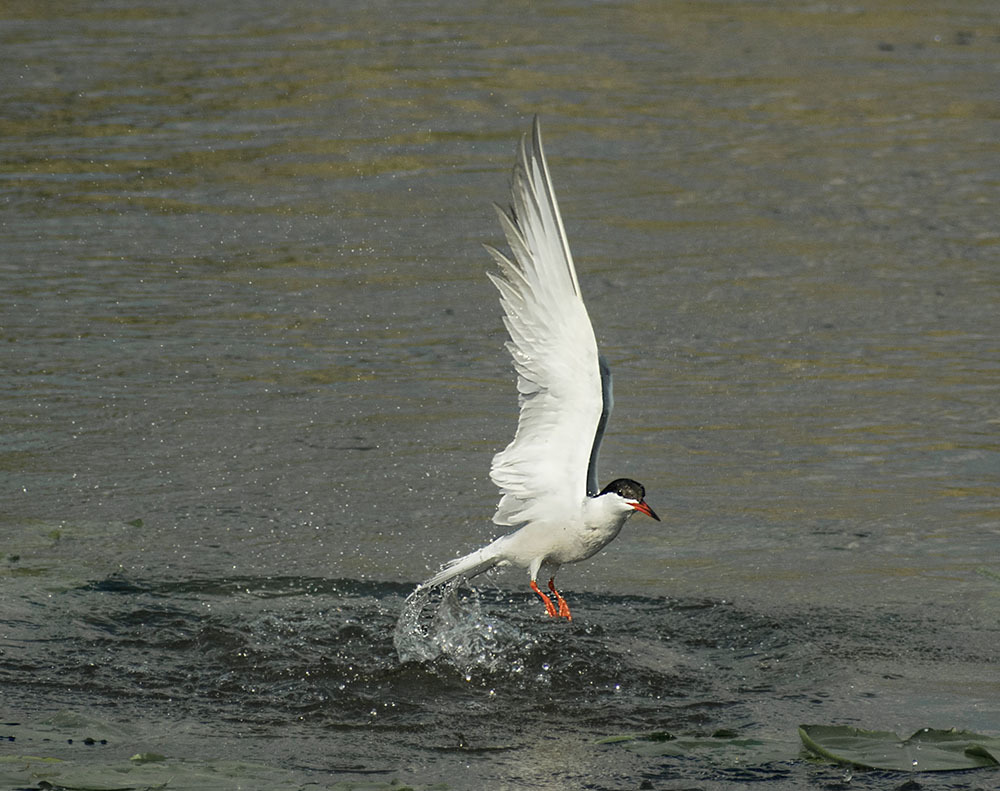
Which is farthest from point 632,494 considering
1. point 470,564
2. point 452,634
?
point 452,634

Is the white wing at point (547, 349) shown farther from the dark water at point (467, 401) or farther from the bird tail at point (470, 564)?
the dark water at point (467, 401)

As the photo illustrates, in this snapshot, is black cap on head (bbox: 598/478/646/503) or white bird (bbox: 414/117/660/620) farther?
black cap on head (bbox: 598/478/646/503)

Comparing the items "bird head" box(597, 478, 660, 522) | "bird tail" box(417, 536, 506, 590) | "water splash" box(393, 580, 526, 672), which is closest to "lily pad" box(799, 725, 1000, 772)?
"bird head" box(597, 478, 660, 522)

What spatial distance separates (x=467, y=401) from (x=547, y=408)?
2.81 meters

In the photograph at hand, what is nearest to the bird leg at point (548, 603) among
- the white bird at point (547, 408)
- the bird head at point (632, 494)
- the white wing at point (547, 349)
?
the white bird at point (547, 408)

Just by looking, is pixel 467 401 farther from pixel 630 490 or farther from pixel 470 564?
pixel 630 490

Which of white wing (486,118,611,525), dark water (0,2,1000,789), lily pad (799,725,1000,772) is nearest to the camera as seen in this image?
lily pad (799,725,1000,772)

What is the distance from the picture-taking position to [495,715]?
5.87 meters

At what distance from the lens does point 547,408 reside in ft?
20.3

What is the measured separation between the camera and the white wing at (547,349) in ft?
19.6

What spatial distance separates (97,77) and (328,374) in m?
7.43

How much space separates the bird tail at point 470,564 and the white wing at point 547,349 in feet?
1.05

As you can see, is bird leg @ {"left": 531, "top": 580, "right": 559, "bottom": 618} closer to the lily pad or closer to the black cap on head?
the black cap on head

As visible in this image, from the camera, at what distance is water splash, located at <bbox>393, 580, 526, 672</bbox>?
6.33 m
